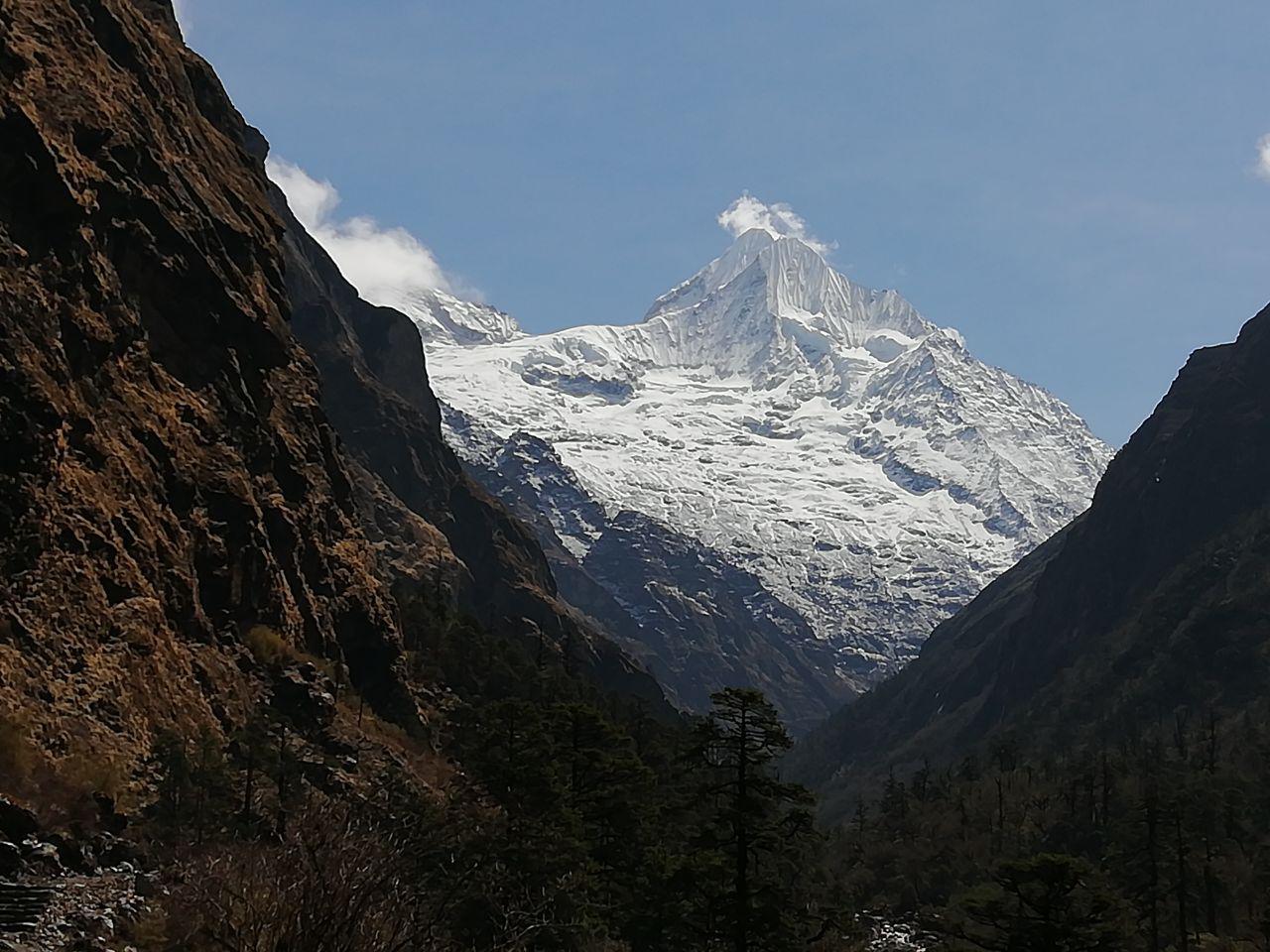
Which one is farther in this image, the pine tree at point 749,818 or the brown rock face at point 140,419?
the brown rock face at point 140,419

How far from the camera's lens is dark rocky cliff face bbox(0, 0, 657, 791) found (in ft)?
155

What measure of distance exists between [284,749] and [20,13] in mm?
39114

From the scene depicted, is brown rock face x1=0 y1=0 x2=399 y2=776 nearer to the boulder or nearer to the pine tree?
the boulder

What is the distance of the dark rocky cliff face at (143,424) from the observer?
4716 centimetres

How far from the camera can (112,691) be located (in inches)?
1847

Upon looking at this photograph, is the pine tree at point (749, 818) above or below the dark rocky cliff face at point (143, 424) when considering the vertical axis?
below

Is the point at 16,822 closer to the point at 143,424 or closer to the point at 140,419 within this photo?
the point at 143,424

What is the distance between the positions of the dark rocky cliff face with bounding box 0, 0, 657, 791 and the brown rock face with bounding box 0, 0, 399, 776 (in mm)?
127

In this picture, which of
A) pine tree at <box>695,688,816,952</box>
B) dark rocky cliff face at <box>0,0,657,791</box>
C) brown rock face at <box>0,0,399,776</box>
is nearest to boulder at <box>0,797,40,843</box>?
dark rocky cliff face at <box>0,0,657,791</box>

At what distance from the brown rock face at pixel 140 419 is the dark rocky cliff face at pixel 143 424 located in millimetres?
127

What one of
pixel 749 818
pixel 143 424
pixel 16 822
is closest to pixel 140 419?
pixel 143 424

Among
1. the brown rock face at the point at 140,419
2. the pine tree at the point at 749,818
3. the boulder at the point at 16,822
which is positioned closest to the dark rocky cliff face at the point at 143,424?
the brown rock face at the point at 140,419

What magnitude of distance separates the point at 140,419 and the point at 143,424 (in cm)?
28

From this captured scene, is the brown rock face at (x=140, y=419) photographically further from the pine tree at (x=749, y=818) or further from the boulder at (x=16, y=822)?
the pine tree at (x=749, y=818)
